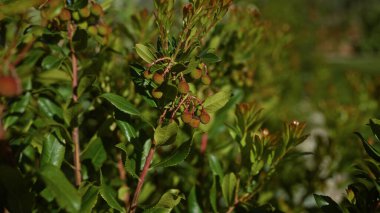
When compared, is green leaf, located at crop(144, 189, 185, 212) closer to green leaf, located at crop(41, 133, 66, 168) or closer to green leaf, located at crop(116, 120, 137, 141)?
green leaf, located at crop(116, 120, 137, 141)

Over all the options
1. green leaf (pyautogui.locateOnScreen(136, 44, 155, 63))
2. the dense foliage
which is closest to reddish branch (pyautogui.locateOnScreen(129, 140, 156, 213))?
the dense foliage

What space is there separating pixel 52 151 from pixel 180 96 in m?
0.46

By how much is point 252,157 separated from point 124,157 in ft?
1.55

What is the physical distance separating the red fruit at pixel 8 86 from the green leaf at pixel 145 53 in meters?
0.37

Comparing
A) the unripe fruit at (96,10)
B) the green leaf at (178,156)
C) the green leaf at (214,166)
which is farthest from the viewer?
the green leaf at (214,166)

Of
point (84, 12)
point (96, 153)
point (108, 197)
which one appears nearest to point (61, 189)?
point (108, 197)

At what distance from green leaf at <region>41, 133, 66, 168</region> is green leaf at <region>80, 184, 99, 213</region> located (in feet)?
0.59

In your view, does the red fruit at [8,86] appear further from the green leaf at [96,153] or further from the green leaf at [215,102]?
the green leaf at [96,153]

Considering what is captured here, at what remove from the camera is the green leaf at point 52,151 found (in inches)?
46.5

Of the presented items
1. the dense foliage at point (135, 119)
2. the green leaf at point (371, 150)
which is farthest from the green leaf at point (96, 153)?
the green leaf at point (371, 150)

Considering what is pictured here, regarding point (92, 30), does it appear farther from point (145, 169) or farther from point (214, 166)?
point (214, 166)

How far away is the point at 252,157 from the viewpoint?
4.42 ft

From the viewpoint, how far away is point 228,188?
1364mm

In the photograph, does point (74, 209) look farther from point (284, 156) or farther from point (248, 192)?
point (284, 156)
